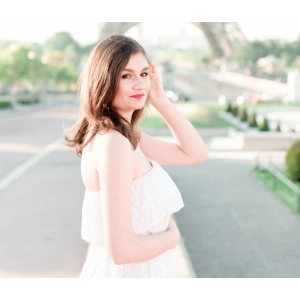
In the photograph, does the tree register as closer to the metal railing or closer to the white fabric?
the metal railing

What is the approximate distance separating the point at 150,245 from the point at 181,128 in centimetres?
66

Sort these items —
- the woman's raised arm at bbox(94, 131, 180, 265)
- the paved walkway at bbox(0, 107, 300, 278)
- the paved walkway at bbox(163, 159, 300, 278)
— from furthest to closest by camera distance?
the paved walkway at bbox(163, 159, 300, 278), the paved walkway at bbox(0, 107, 300, 278), the woman's raised arm at bbox(94, 131, 180, 265)

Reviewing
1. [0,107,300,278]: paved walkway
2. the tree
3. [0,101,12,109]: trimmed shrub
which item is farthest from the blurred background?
the tree

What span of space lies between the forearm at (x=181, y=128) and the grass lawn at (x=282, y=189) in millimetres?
4702

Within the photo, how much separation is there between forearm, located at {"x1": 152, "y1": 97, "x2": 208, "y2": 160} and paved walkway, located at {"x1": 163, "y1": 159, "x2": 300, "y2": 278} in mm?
2623

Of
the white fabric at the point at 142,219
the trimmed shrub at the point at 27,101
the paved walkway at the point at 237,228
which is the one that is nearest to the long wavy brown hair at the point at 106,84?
the white fabric at the point at 142,219

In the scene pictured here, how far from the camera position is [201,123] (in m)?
17.1

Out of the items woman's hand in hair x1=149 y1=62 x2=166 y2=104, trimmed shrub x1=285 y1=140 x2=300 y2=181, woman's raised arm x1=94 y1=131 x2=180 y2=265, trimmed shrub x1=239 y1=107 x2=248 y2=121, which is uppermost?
woman's hand in hair x1=149 y1=62 x2=166 y2=104

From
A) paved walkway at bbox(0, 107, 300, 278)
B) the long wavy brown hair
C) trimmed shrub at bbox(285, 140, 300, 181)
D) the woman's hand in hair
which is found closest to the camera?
the long wavy brown hair

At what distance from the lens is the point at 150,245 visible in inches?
54.1

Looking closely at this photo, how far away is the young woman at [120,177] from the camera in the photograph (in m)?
1.25

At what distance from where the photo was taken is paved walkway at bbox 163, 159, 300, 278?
4.36 metres

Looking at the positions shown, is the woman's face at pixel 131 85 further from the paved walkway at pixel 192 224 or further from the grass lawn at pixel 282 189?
the grass lawn at pixel 282 189

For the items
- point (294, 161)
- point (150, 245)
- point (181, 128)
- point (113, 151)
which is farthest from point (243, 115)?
point (113, 151)
